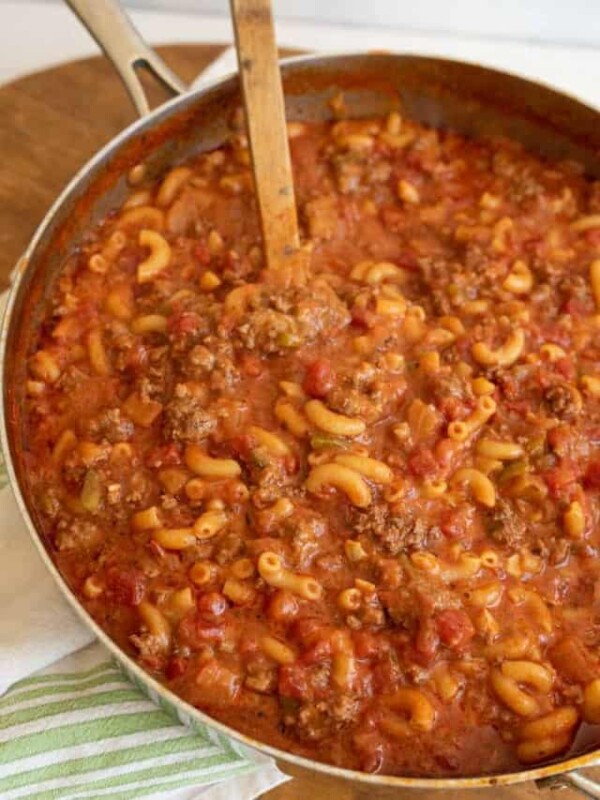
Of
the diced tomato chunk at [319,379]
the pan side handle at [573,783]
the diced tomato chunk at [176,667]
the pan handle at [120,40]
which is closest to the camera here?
the pan side handle at [573,783]

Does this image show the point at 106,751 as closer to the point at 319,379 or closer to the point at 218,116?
the point at 319,379

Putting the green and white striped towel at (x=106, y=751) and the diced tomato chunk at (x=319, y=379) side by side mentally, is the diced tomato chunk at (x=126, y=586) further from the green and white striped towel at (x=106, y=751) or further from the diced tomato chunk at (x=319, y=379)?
the diced tomato chunk at (x=319, y=379)

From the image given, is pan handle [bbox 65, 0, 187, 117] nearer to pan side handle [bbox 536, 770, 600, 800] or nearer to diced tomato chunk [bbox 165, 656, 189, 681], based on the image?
diced tomato chunk [bbox 165, 656, 189, 681]

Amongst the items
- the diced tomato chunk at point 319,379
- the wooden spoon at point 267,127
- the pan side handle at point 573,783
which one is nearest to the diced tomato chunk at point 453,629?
the pan side handle at point 573,783

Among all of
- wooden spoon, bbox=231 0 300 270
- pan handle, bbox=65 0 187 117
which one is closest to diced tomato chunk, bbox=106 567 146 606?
wooden spoon, bbox=231 0 300 270

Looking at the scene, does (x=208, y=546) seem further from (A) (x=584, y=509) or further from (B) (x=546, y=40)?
(B) (x=546, y=40)

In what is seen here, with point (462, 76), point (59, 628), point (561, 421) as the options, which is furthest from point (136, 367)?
point (462, 76)
